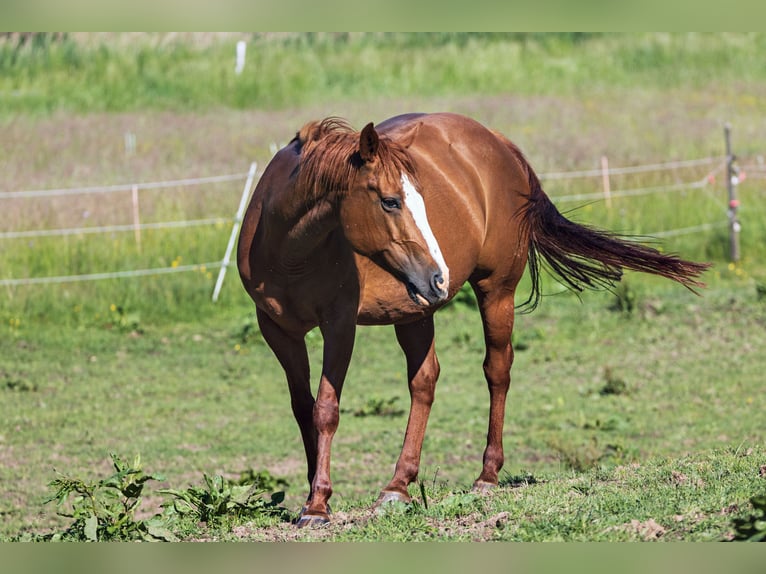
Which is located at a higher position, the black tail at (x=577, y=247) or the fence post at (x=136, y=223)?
the fence post at (x=136, y=223)

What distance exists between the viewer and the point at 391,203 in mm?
5234

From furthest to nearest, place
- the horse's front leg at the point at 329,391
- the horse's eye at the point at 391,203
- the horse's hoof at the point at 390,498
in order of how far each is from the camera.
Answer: the horse's hoof at the point at 390,498, the horse's front leg at the point at 329,391, the horse's eye at the point at 391,203

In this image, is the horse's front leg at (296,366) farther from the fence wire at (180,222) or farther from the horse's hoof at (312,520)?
the fence wire at (180,222)

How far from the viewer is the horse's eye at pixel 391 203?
522cm

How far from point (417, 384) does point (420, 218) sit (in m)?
1.64

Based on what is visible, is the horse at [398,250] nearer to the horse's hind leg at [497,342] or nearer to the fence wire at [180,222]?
the horse's hind leg at [497,342]

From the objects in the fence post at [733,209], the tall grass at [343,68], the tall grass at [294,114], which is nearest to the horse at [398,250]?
the tall grass at [294,114]

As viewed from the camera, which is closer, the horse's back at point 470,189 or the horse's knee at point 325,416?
the horse's knee at point 325,416

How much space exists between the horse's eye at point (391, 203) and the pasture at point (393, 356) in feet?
4.80

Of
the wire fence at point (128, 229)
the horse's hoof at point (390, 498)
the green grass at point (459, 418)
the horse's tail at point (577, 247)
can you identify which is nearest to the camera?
the green grass at point (459, 418)

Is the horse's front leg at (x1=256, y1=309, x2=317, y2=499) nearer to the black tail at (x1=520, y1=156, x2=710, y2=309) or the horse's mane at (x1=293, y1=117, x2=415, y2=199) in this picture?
the horse's mane at (x1=293, y1=117, x2=415, y2=199)

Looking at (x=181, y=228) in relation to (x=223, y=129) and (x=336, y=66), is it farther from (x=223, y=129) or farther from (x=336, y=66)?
(x=336, y=66)

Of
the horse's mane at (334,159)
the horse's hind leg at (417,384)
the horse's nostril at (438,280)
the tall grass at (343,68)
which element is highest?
the tall grass at (343,68)

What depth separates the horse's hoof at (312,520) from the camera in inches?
217
